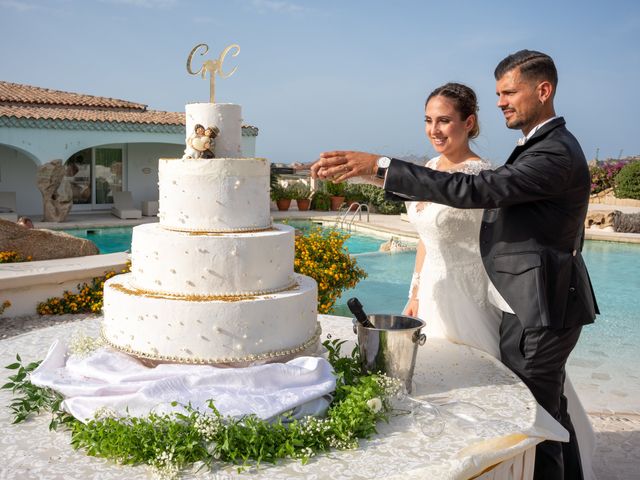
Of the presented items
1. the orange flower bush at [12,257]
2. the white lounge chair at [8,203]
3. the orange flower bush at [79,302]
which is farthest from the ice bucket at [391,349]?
the white lounge chair at [8,203]

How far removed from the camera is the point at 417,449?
2740 mm

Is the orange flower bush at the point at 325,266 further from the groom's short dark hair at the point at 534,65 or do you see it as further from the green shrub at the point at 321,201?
the green shrub at the point at 321,201

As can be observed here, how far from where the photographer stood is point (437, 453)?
2.70m

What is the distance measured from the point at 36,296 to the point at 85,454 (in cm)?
589

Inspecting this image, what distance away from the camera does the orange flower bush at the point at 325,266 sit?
7703mm

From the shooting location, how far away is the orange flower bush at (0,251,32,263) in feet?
28.5

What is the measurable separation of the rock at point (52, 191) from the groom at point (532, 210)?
17558mm

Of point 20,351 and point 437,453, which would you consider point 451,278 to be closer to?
point 437,453

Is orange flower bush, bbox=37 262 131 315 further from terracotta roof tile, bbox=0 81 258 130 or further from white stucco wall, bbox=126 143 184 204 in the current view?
white stucco wall, bbox=126 143 184 204

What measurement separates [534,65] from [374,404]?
1.85 meters

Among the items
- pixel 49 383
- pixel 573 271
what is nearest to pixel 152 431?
pixel 49 383

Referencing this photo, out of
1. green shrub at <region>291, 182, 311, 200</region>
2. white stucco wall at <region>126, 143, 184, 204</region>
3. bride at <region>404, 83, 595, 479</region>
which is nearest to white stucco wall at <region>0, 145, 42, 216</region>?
white stucco wall at <region>126, 143, 184, 204</region>

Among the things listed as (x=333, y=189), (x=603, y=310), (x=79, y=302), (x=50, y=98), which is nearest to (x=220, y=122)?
(x=79, y=302)

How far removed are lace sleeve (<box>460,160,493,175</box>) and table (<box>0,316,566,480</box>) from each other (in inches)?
45.5
